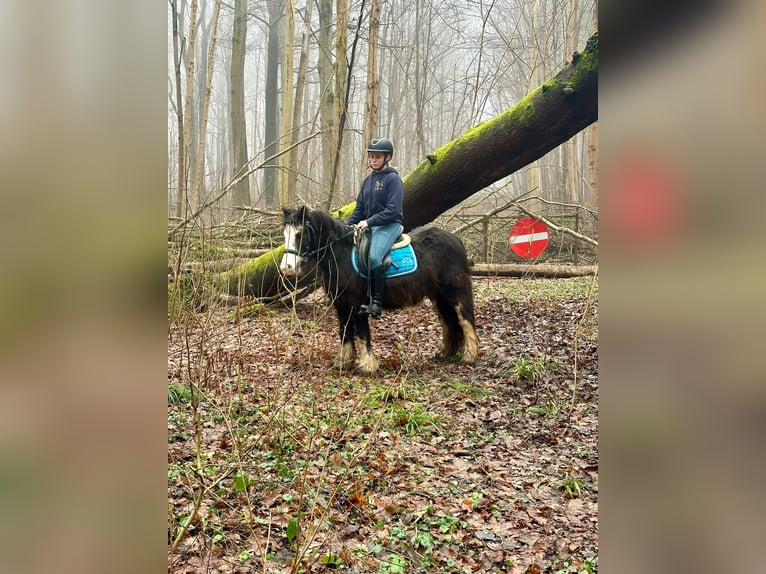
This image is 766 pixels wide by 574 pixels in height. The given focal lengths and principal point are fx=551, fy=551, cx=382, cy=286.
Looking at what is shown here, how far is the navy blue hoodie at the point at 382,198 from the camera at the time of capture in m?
6.83

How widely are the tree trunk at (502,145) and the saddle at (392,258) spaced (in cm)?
105

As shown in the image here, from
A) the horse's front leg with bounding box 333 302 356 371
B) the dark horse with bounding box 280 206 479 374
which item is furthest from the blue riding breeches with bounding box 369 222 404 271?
the horse's front leg with bounding box 333 302 356 371

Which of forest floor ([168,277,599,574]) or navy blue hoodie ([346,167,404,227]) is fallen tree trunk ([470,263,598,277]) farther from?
navy blue hoodie ([346,167,404,227])

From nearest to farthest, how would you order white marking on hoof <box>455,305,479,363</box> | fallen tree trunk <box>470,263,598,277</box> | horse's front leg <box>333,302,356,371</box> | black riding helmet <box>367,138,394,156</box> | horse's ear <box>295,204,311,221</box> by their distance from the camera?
horse's ear <box>295,204,311,221</box>, black riding helmet <box>367,138,394,156</box>, horse's front leg <box>333,302,356,371</box>, white marking on hoof <box>455,305,479,363</box>, fallen tree trunk <box>470,263,598,277</box>

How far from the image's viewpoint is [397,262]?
7.14m

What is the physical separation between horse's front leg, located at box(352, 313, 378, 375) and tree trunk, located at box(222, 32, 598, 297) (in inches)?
50.5

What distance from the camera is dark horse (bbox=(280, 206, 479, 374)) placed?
659 cm

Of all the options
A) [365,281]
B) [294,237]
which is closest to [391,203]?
[365,281]

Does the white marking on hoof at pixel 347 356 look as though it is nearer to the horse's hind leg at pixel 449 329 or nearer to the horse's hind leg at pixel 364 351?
the horse's hind leg at pixel 364 351

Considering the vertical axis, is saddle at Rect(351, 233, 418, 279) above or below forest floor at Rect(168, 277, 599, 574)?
above

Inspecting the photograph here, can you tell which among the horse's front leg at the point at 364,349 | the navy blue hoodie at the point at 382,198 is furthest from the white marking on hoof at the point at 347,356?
the navy blue hoodie at the point at 382,198
